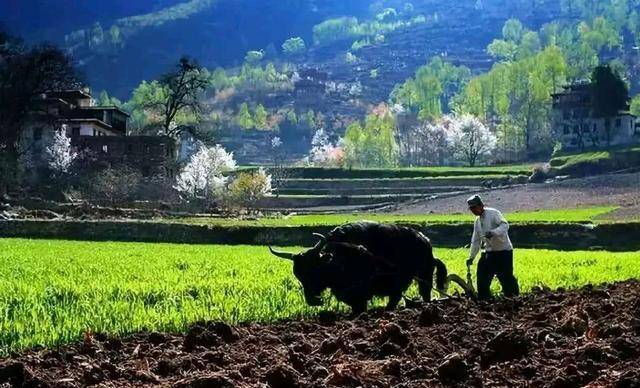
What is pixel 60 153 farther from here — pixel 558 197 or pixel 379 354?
pixel 379 354

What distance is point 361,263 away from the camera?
13664 mm

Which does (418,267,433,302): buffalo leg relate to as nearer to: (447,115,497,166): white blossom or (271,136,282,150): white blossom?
(447,115,497,166): white blossom

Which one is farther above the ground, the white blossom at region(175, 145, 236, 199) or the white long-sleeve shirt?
the white blossom at region(175, 145, 236, 199)

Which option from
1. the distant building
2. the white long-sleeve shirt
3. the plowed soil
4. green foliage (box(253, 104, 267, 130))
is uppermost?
green foliage (box(253, 104, 267, 130))

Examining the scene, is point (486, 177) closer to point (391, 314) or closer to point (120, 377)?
point (391, 314)

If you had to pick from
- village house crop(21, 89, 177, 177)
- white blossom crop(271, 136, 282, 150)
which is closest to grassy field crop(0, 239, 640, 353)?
village house crop(21, 89, 177, 177)

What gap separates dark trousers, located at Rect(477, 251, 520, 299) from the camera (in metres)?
14.5

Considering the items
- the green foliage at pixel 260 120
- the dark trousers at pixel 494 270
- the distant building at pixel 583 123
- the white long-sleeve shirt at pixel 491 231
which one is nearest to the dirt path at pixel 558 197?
the distant building at pixel 583 123

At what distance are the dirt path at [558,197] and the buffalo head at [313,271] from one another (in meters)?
38.8

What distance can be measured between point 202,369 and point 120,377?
804mm

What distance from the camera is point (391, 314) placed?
12.6m

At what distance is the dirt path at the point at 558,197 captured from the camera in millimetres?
56625

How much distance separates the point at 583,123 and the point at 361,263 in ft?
313

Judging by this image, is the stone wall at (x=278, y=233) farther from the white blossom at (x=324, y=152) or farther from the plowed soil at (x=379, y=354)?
the white blossom at (x=324, y=152)
